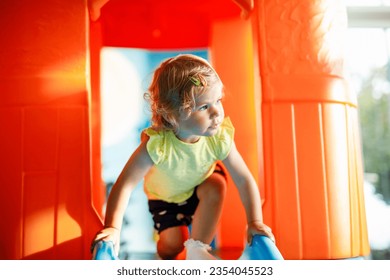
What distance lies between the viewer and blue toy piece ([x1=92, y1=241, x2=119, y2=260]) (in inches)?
28.0

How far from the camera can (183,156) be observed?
87 centimetres

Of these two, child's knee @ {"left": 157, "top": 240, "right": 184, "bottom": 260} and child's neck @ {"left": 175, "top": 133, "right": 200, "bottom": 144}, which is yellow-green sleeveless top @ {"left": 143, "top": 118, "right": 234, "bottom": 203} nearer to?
child's neck @ {"left": 175, "top": 133, "right": 200, "bottom": 144}

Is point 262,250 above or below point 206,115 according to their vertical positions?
below

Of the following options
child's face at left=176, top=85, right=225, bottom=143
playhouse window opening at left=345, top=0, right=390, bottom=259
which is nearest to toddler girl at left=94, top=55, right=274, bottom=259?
child's face at left=176, top=85, right=225, bottom=143

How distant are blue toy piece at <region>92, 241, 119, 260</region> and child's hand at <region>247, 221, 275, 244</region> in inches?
9.4

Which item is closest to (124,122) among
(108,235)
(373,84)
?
(108,235)

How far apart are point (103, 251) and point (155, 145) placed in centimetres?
21

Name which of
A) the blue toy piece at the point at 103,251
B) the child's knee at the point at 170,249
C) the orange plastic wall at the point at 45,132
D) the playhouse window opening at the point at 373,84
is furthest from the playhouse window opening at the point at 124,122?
the playhouse window opening at the point at 373,84

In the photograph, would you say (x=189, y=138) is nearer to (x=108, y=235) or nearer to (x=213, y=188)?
(x=213, y=188)

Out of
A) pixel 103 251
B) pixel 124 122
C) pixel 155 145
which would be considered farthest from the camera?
pixel 124 122

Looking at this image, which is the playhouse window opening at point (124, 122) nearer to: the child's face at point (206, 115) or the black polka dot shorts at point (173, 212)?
the black polka dot shorts at point (173, 212)

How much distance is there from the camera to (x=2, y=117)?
0.85 metres

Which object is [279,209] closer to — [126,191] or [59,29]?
[126,191]
